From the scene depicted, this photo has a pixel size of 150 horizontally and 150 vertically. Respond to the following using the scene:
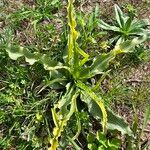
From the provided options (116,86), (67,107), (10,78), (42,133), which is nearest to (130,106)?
(116,86)

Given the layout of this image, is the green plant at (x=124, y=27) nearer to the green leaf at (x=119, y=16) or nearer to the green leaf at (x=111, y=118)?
the green leaf at (x=119, y=16)

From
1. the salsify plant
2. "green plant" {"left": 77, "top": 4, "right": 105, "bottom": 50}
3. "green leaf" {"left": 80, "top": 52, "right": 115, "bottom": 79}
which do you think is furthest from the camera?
"green plant" {"left": 77, "top": 4, "right": 105, "bottom": 50}

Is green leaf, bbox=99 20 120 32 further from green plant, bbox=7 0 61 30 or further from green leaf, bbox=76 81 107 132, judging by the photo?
green leaf, bbox=76 81 107 132

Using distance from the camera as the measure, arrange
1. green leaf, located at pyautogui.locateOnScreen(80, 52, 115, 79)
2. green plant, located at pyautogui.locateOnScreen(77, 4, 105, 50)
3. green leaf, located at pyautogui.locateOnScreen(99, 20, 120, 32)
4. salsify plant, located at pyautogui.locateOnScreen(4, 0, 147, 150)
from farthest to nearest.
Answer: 1. green leaf, located at pyautogui.locateOnScreen(99, 20, 120, 32)
2. green plant, located at pyautogui.locateOnScreen(77, 4, 105, 50)
3. green leaf, located at pyautogui.locateOnScreen(80, 52, 115, 79)
4. salsify plant, located at pyautogui.locateOnScreen(4, 0, 147, 150)

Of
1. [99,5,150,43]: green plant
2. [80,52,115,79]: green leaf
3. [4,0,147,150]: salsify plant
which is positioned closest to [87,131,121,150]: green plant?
[4,0,147,150]: salsify plant

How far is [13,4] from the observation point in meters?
3.32

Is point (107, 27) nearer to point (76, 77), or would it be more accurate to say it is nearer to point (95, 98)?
point (76, 77)

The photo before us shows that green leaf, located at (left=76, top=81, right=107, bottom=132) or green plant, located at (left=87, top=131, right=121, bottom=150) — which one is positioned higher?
green leaf, located at (left=76, top=81, right=107, bottom=132)

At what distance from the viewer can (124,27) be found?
319 centimetres

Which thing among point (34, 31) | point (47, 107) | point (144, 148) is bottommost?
point (144, 148)

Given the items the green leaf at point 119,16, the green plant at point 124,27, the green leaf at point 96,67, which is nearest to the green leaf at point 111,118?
the green leaf at point 96,67

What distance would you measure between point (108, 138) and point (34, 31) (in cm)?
101

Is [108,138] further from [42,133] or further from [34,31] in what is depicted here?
[34,31]

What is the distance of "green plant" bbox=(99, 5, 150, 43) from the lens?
10.4 ft
